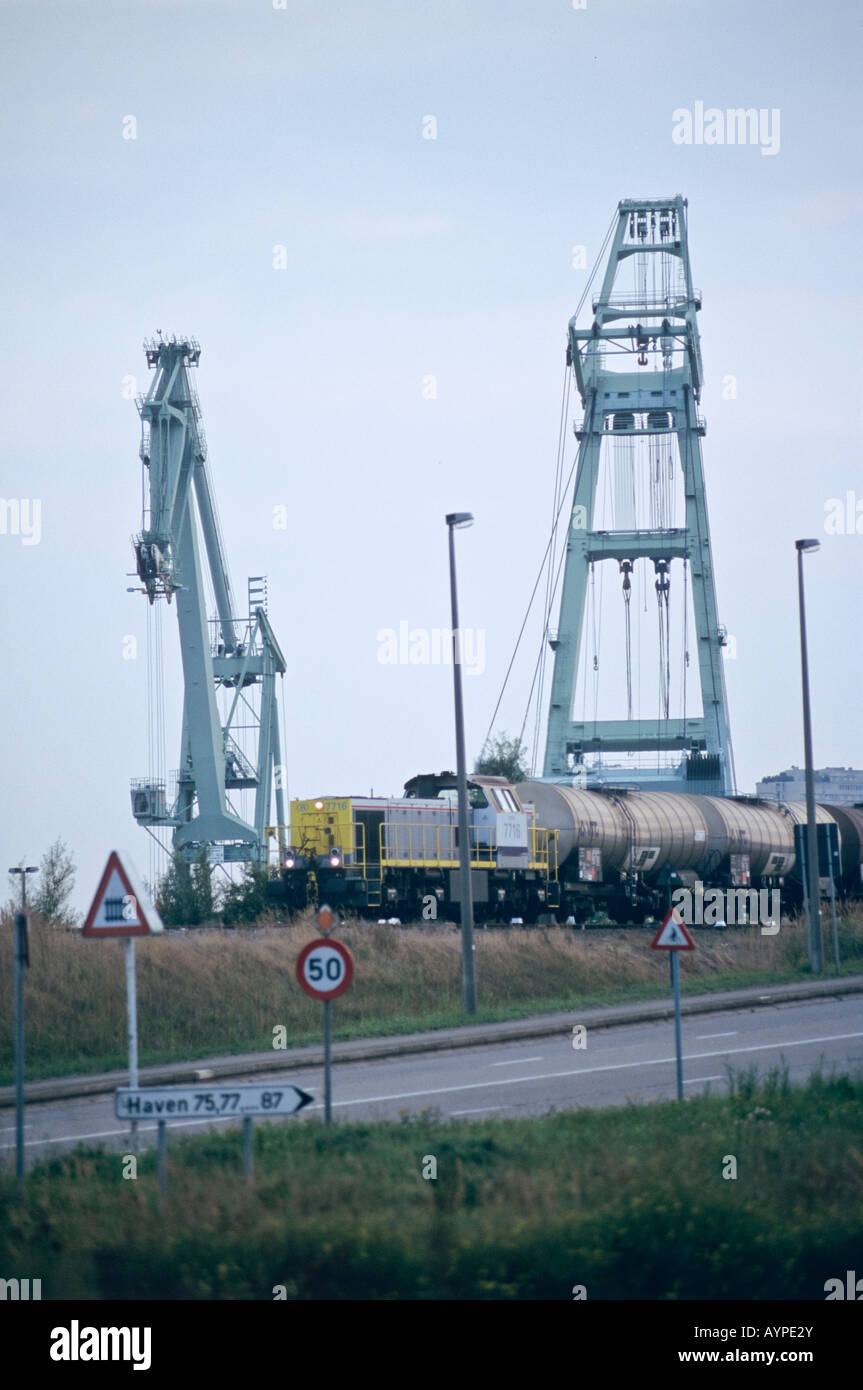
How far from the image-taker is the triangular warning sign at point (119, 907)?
33.6 feet

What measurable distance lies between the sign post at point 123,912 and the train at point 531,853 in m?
19.5

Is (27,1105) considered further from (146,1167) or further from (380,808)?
(380,808)

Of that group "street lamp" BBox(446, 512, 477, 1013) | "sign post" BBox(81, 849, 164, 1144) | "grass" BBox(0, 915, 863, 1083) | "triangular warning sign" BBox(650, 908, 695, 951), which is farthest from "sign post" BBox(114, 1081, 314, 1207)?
"street lamp" BBox(446, 512, 477, 1013)

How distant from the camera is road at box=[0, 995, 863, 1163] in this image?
47.8ft

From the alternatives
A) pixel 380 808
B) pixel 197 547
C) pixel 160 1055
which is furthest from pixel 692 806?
pixel 160 1055

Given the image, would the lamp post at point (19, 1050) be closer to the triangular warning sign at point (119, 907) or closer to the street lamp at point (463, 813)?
the triangular warning sign at point (119, 907)

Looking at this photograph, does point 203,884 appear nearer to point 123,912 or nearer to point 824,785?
point 123,912

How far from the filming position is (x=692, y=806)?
39.0 metres

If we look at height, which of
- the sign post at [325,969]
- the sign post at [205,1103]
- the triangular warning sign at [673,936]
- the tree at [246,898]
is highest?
the tree at [246,898]

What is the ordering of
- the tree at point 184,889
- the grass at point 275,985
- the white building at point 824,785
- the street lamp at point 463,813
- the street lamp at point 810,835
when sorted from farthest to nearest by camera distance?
1. the white building at point 824,785
2. the tree at point 184,889
3. the street lamp at point 810,835
4. the street lamp at point 463,813
5. the grass at point 275,985

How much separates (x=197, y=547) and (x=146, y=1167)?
39.0 metres

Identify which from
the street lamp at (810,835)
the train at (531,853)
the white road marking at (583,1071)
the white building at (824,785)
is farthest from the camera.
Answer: the white building at (824,785)

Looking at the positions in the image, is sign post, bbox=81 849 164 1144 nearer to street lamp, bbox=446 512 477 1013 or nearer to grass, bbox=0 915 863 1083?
grass, bbox=0 915 863 1083

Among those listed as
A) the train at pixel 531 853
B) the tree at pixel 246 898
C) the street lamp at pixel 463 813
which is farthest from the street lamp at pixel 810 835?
the tree at pixel 246 898
